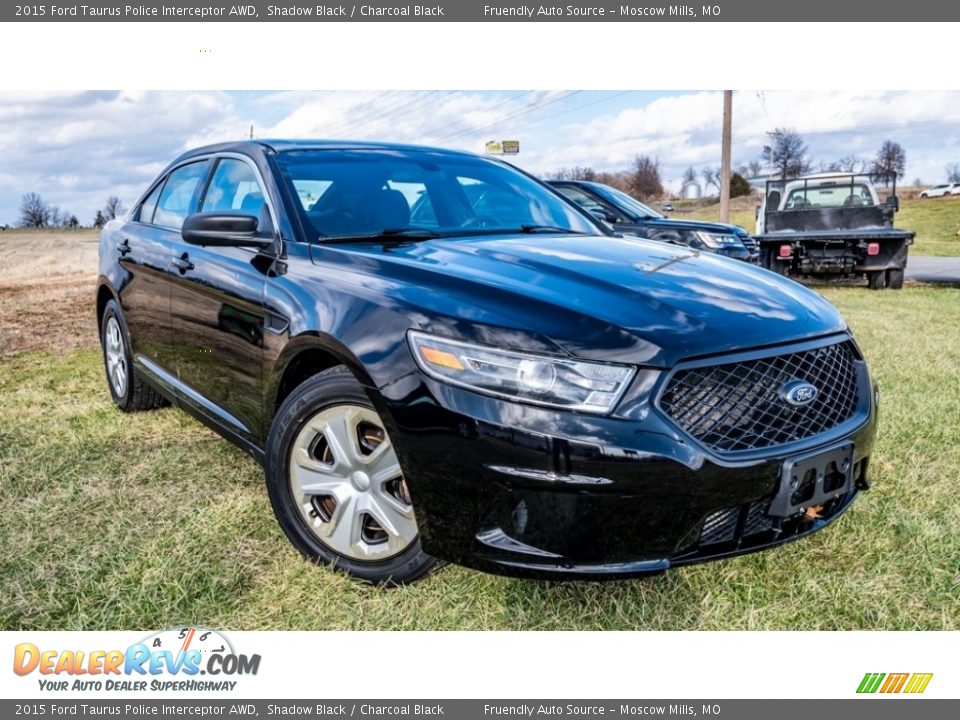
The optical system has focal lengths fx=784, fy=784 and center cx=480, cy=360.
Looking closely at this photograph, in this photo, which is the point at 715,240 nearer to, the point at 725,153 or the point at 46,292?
the point at 46,292

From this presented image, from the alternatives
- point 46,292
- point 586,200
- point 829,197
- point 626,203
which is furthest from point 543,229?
point 829,197

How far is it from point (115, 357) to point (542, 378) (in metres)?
3.80

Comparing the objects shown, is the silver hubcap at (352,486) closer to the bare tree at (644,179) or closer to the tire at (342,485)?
the tire at (342,485)

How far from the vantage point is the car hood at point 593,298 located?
6.88 feet

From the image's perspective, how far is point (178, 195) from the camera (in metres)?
4.25

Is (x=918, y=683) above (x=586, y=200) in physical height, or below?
below

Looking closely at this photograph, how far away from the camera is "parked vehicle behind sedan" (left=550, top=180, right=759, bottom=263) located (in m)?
8.45

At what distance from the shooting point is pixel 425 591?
254 centimetres

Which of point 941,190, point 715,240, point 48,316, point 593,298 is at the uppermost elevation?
point 593,298

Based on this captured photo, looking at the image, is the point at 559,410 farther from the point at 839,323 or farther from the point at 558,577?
the point at 839,323

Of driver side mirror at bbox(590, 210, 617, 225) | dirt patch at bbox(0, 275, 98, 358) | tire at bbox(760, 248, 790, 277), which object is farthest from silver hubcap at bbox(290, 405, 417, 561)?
tire at bbox(760, 248, 790, 277)

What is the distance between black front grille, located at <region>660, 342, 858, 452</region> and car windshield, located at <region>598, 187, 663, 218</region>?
21.9ft
